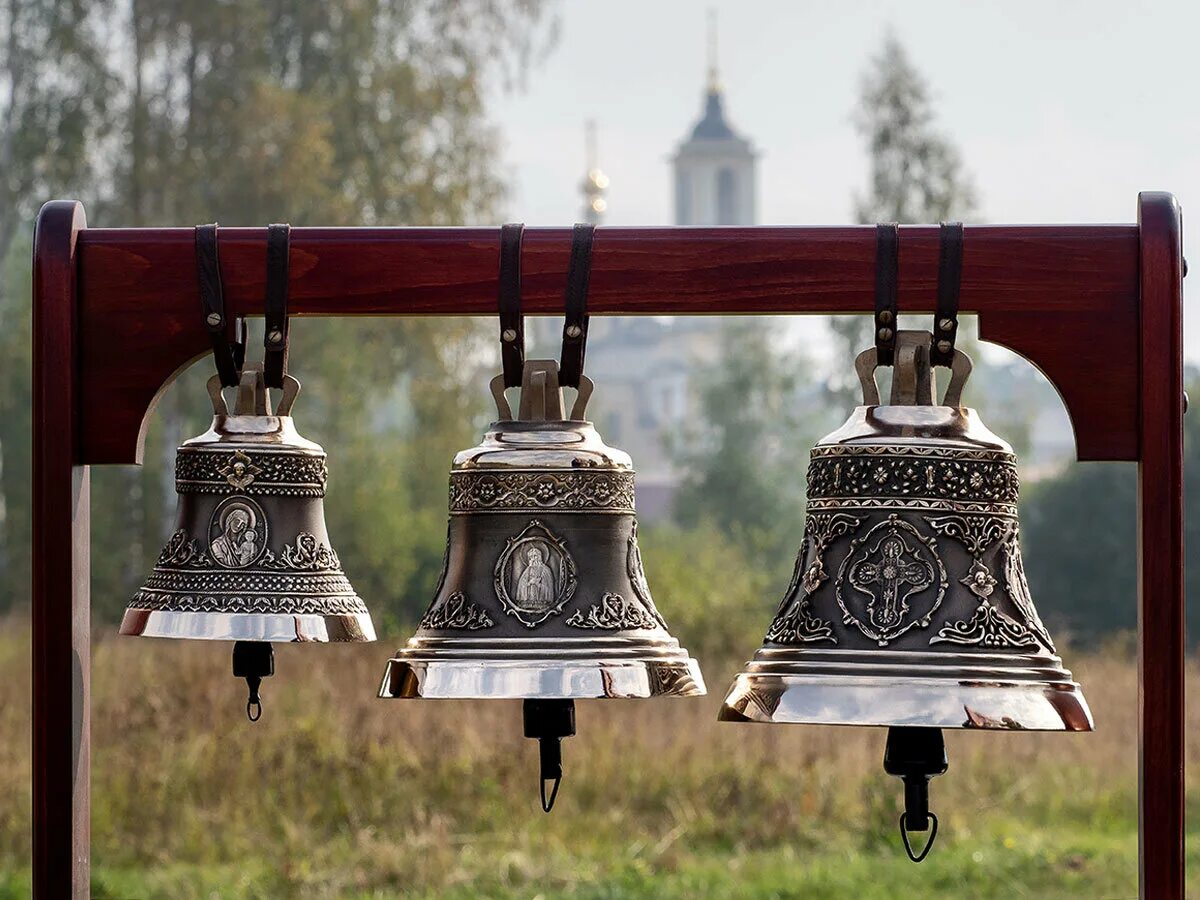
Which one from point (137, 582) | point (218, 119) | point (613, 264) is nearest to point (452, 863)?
point (613, 264)

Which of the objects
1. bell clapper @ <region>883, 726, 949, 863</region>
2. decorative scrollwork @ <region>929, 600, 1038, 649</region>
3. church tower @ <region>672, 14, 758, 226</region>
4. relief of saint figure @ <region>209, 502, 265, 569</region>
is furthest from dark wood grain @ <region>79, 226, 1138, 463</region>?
church tower @ <region>672, 14, 758, 226</region>

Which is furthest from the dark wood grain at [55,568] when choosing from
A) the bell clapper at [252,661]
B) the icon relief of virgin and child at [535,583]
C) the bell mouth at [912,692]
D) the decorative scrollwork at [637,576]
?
the bell mouth at [912,692]

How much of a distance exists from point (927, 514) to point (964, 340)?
15.1 m

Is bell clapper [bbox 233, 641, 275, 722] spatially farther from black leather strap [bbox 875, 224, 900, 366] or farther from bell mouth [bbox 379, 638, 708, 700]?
black leather strap [bbox 875, 224, 900, 366]

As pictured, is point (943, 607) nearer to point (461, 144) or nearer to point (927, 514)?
point (927, 514)

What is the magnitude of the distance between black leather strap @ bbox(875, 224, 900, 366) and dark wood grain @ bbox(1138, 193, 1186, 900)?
0.31 m

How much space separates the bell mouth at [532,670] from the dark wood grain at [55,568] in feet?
1.61

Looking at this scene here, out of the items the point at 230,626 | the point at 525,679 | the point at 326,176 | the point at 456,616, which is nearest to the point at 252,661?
the point at 230,626

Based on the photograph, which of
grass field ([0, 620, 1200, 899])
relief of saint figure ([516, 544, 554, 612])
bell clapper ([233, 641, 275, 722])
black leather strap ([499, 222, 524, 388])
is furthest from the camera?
grass field ([0, 620, 1200, 899])

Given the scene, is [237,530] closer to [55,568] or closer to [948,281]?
[55,568]

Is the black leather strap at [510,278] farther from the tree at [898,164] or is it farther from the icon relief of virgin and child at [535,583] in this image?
the tree at [898,164]

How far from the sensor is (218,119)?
16328 mm

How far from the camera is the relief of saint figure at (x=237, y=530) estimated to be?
226cm

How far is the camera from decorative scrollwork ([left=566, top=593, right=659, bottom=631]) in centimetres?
203
